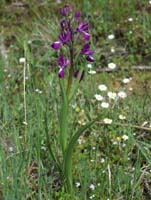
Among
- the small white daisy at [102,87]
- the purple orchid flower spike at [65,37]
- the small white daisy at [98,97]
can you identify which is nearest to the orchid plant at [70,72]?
the purple orchid flower spike at [65,37]

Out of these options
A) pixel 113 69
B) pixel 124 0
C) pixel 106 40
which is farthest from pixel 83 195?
pixel 124 0

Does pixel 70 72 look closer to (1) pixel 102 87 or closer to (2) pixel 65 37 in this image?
(2) pixel 65 37

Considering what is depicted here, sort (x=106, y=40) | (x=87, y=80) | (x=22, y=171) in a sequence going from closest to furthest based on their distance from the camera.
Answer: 1. (x=22, y=171)
2. (x=87, y=80)
3. (x=106, y=40)

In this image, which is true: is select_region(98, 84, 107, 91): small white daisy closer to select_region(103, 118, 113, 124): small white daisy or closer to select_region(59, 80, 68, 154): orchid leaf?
select_region(103, 118, 113, 124): small white daisy

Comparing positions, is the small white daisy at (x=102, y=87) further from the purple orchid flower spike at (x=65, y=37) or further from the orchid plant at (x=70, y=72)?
the purple orchid flower spike at (x=65, y=37)

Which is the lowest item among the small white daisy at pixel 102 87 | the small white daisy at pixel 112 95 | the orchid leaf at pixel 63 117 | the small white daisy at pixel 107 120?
the small white daisy at pixel 107 120

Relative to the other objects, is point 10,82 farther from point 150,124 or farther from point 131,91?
point 150,124

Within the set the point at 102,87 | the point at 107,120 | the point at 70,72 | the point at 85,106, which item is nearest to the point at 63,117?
the point at 70,72

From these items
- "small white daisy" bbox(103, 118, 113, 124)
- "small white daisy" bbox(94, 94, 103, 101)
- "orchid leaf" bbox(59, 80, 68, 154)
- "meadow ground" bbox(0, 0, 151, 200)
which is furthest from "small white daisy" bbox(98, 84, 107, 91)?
"orchid leaf" bbox(59, 80, 68, 154)
